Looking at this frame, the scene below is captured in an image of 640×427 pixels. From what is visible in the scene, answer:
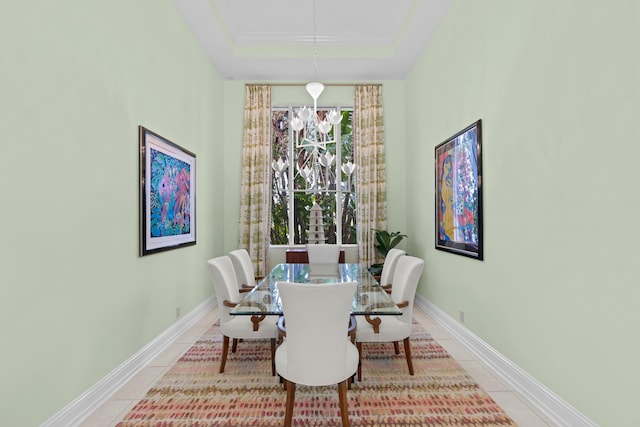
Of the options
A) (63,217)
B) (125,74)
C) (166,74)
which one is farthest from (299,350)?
(166,74)

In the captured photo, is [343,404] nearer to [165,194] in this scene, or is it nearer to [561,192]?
[561,192]

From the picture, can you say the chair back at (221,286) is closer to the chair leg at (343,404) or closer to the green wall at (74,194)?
the green wall at (74,194)

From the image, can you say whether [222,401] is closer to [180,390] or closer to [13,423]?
[180,390]

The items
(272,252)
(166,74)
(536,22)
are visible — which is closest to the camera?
(536,22)

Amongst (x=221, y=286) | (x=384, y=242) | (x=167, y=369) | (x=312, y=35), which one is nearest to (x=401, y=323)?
(x=221, y=286)

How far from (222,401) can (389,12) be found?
4451 mm

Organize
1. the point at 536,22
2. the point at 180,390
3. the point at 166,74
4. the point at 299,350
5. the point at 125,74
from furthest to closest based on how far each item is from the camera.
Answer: the point at 166,74, the point at 125,74, the point at 180,390, the point at 536,22, the point at 299,350

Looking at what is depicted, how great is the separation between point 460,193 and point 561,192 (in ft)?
4.61

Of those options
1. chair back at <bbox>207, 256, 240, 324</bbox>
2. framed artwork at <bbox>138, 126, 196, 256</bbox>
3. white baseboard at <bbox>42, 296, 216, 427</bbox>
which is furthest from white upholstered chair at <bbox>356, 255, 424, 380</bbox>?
framed artwork at <bbox>138, 126, 196, 256</bbox>

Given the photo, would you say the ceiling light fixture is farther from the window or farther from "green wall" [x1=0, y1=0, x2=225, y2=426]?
"green wall" [x1=0, y1=0, x2=225, y2=426]

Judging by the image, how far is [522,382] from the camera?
2352mm

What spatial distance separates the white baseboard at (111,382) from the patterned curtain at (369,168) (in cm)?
286

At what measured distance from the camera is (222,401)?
2.31 m

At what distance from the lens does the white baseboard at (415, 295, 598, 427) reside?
6.38 feet
